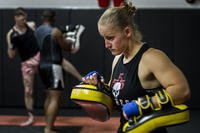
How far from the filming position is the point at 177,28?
23.5 feet

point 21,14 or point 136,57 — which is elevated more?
point 136,57

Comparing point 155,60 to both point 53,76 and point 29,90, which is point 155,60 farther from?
point 29,90

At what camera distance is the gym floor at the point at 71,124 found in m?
5.68

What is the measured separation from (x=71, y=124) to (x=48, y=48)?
1273 mm

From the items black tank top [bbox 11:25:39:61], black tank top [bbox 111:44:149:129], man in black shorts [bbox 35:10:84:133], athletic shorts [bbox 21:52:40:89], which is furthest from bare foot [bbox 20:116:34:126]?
black tank top [bbox 111:44:149:129]

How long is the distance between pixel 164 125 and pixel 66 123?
4092 mm

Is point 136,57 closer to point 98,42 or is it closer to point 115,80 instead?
point 115,80

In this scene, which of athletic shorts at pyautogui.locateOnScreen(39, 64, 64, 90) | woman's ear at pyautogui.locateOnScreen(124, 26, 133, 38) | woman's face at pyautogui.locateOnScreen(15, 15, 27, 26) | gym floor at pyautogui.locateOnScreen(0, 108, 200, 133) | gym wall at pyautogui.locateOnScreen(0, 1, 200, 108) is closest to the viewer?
woman's ear at pyautogui.locateOnScreen(124, 26, 133, 38)

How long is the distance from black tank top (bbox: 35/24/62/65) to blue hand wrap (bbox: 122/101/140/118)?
319cm

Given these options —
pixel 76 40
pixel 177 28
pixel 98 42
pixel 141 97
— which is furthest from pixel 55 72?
pixel 141 97

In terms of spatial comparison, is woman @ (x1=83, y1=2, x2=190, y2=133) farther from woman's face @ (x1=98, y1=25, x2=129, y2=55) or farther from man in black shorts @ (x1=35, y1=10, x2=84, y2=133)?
man in black shorts @ (x1=35, y1=10, x2=84, y2=133)

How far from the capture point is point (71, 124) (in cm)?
609

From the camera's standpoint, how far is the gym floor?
5.68 meters

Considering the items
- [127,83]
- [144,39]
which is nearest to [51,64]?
[144,39]
